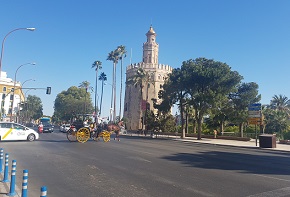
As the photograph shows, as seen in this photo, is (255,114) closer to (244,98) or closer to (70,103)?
(244,98)

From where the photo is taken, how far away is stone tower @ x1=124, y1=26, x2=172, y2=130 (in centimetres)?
8206

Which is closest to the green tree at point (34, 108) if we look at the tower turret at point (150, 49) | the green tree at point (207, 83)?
the tower turret at point (150, 49)

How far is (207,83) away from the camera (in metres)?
40.5

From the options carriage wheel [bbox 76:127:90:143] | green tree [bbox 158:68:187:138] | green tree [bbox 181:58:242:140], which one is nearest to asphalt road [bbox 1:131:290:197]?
carriage wheel [bbox 76:127:90:143]

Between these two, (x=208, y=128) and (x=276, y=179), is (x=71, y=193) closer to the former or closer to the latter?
(x=276, y=179)

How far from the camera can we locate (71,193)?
7504 millimetres

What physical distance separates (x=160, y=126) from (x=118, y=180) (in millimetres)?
41067

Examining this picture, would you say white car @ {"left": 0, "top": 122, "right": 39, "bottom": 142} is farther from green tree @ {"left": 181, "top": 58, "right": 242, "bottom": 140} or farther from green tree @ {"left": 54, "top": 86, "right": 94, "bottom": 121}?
green tree @ {"left": 54, "top": 86, "right": 94, "bottom": 121}

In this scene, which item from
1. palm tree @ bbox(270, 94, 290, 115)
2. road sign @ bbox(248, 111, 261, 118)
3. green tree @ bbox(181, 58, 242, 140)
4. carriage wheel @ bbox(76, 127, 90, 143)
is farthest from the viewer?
palm tree @ bbox(270, 94, 290, 115)

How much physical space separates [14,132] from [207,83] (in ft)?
87.5

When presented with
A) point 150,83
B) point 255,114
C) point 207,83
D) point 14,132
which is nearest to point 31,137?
point 14,132

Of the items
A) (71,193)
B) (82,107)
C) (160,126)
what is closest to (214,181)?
(71,193)

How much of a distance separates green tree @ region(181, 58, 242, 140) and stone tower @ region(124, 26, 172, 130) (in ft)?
130

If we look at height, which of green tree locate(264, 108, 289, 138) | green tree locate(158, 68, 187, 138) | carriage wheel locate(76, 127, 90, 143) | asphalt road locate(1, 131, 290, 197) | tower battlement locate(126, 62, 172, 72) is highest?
tower battlement locate(126, 62, 172, 72)
